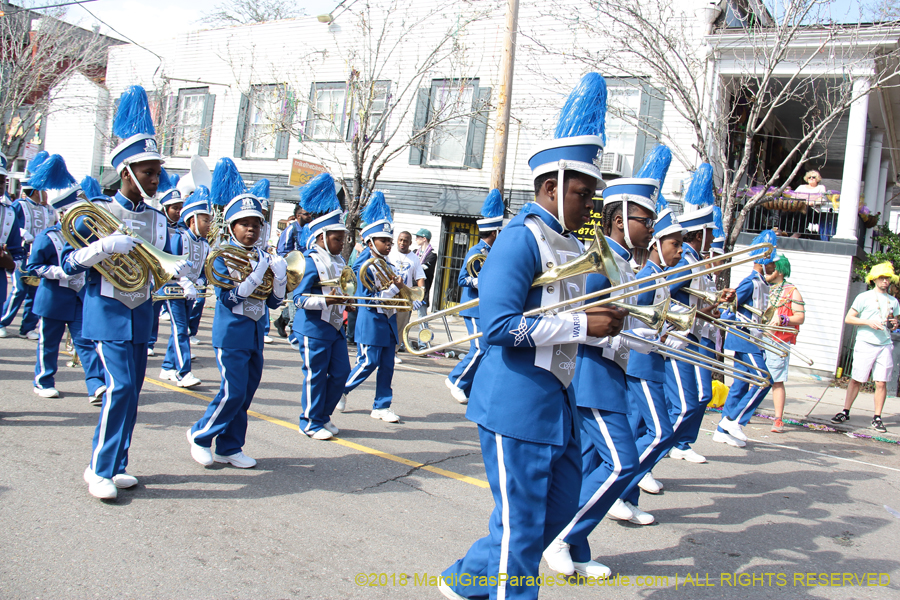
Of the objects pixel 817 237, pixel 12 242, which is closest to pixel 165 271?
pixel 12 242

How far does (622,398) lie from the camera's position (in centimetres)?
377

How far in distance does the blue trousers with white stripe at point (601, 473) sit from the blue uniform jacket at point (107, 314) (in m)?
2.84

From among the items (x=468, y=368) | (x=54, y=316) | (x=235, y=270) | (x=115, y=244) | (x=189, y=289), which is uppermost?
(x=115, y=244)

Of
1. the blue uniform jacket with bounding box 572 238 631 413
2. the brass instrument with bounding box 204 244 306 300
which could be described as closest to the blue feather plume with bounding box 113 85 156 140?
the brass instrument with bounding box 204 244 306 300

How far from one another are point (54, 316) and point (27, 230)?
325cm

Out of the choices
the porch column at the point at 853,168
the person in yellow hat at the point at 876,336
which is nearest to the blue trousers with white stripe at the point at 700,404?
the person in yellow hat at the point at 876,336

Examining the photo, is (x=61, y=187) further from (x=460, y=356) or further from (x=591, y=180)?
(x=460, y=356)

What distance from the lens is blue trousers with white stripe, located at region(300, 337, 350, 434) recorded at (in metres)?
5.88

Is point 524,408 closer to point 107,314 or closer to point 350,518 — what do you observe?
point 350,518

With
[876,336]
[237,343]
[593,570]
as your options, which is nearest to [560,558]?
[593,570]

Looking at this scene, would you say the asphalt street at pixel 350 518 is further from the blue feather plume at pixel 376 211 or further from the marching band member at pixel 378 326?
the blue feather plume at pixel 376 211

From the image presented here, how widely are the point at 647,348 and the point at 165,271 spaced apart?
3.09 metres

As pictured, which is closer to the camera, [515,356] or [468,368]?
[515,356]

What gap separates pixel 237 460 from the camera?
5.00 m
